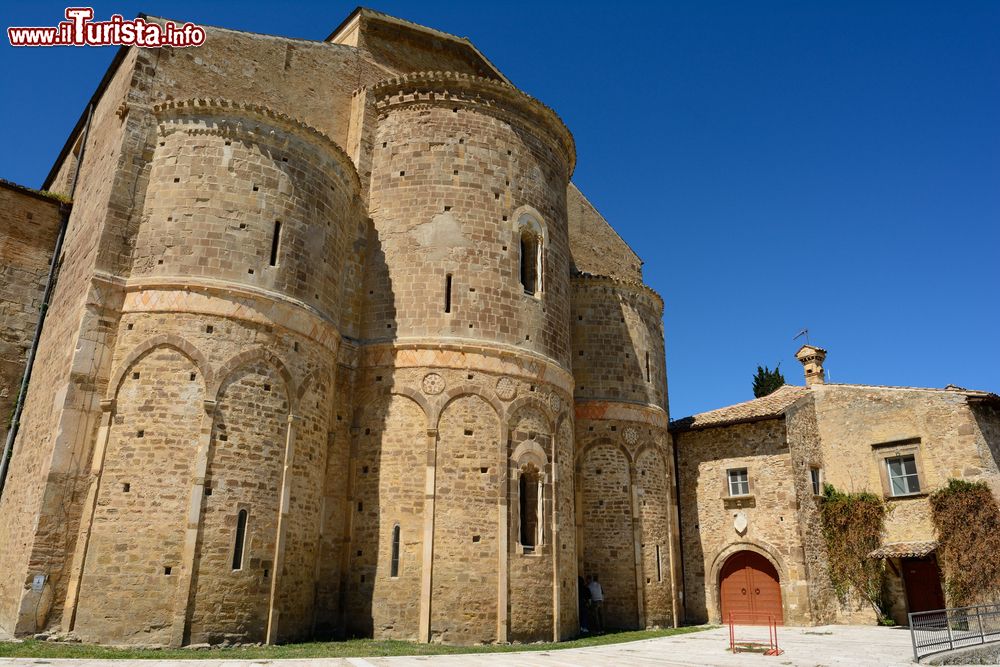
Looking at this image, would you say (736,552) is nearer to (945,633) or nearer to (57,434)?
(945,633)

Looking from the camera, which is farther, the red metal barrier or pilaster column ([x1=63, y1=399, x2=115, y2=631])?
the red metal barrier

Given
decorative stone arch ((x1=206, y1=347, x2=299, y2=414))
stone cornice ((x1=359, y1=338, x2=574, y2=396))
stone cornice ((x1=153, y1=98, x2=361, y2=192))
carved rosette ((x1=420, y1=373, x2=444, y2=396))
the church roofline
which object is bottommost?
→ decorative stone arch ((x1=206, y1=347, x2=299, y2=414))

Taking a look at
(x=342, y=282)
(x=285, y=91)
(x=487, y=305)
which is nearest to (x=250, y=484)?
(x=342, y=282)

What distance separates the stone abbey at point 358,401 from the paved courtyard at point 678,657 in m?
2.02

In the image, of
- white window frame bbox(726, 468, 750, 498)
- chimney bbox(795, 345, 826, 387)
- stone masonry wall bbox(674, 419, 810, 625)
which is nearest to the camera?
stone masonry wall bbox(674, 419, 810, 625)

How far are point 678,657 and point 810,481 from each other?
37.8 ft

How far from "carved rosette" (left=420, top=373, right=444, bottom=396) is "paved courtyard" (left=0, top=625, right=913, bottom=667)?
6.05 meters

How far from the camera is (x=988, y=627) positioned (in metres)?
16.6

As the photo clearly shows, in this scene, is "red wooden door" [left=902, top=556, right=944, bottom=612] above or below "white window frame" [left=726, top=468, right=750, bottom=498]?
below

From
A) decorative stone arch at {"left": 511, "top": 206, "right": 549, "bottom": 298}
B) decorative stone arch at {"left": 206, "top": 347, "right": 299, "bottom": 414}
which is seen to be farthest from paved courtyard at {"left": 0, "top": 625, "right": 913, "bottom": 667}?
decorative stone arch at {"left": 511, "top": 206, "right": 549, "bottom": 298}

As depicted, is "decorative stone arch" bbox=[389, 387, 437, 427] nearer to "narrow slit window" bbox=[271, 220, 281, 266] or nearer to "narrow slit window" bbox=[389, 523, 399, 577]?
"narrow slit window" bbox=[389, 523, 399, 577]

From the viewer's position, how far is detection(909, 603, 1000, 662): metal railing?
13.8 metres

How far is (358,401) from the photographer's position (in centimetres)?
1719

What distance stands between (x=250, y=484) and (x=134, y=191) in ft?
21.9
